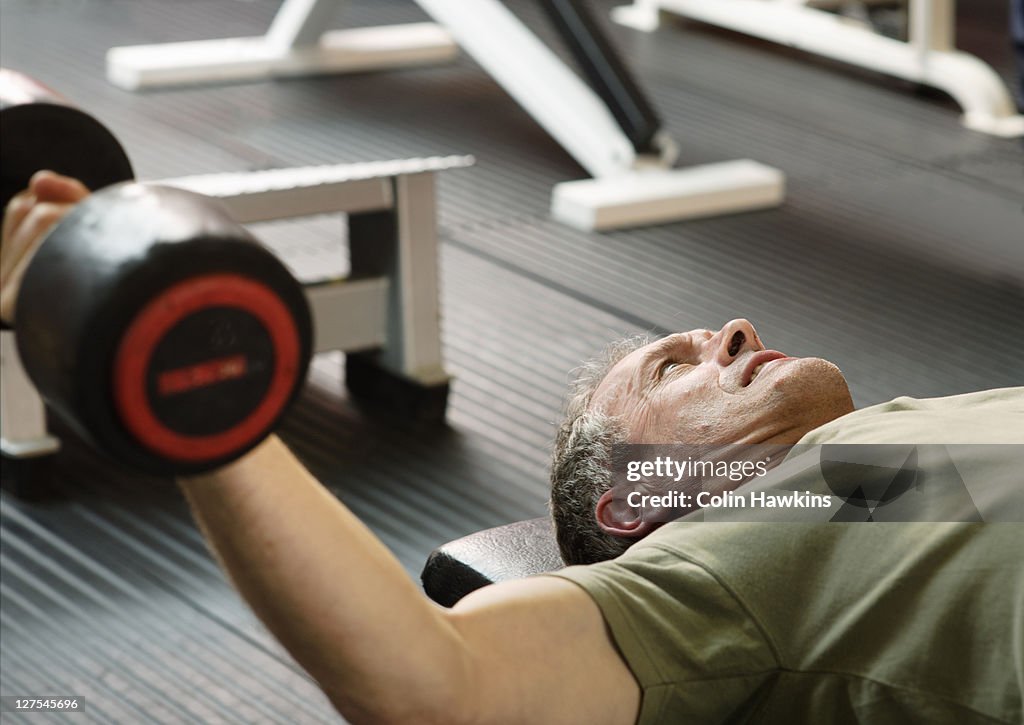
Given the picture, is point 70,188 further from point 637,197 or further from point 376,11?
point 376,11

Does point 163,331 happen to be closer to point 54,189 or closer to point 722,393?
point 54,189

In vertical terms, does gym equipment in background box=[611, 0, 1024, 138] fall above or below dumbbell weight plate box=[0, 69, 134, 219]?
above

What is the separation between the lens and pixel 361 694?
100cm

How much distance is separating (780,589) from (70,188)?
65cm

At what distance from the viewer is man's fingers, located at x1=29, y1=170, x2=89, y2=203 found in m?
0.97

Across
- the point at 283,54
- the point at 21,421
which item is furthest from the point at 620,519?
the point at 283,54

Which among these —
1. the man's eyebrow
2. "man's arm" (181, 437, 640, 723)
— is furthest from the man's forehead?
"man's arm" (181, 437, 640, 723)

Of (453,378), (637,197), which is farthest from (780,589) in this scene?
(637,197)

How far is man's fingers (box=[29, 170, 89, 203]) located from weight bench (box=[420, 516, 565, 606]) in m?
0.76

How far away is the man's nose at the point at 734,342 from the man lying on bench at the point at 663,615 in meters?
0.18

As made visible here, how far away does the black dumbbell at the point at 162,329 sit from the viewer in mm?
784

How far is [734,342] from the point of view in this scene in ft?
5.18

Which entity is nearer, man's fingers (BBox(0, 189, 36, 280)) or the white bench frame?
man's fingers (BBox(0, 189, 36, 280))

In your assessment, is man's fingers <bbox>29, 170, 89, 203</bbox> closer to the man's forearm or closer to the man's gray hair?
the man's forearm
